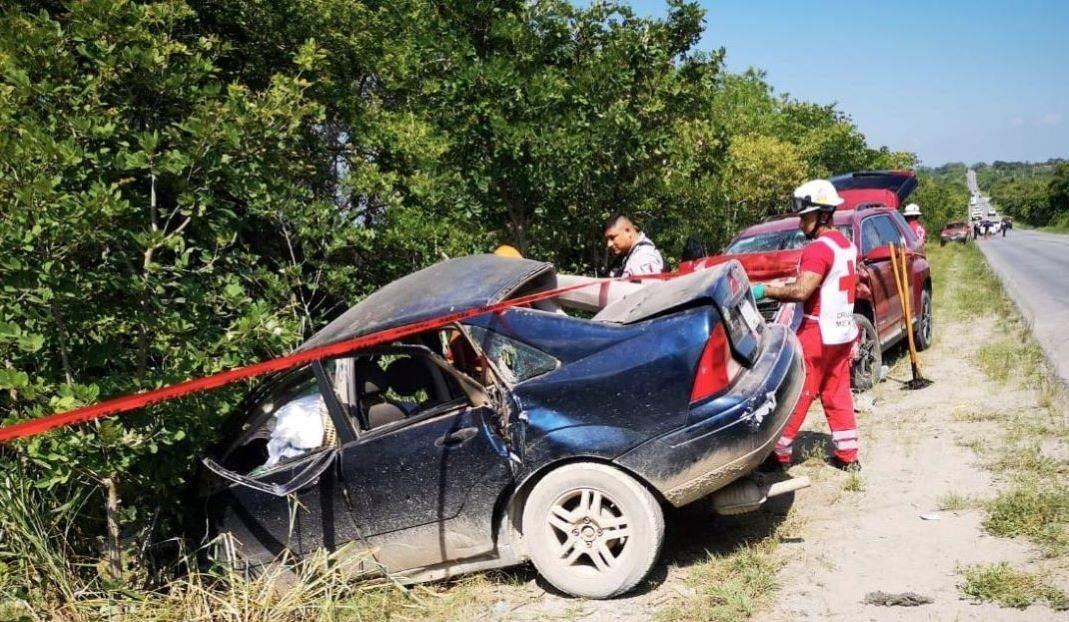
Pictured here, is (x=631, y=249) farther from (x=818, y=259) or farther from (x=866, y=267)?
(x=866, y=267)

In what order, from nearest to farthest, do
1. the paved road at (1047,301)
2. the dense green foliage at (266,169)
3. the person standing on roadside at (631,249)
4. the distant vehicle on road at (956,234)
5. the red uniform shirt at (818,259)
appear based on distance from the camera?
the dense green foliage at (266,169) → the red uniform shirt at (818,259) → the person standing on roadside at (631,249) → the paved road at (1047,301) → the distant vehicle on road at (956,234)

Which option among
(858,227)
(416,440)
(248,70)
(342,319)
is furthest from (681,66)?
(416,440)

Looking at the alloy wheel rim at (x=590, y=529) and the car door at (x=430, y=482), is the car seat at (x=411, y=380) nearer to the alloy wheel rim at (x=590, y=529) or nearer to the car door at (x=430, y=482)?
the car door at (x=430, y=482)

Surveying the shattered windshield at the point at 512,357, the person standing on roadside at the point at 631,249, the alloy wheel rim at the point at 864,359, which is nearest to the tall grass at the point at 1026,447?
the alloy wheel rim at the point at 864,359

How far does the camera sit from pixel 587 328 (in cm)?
421

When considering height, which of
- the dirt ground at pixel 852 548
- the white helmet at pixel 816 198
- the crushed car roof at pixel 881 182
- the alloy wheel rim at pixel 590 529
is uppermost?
the crushed car roof at pixel 881 182

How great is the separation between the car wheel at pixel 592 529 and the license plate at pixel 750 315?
46.2 inches

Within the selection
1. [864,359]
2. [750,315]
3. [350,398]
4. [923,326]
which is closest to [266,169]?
[350,398]

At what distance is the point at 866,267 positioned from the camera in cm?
830

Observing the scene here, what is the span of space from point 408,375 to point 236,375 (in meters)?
1.00

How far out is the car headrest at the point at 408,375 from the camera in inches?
187

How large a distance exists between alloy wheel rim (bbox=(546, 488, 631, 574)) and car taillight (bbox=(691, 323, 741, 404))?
67 cm

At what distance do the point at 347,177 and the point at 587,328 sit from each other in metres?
5.40

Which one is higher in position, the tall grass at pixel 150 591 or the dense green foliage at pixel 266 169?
the dense green foliage at pixel 266 169
